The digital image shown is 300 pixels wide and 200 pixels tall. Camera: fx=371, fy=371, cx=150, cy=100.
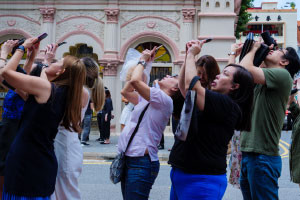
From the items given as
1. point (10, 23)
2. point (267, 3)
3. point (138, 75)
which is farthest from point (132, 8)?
point (267, 3)

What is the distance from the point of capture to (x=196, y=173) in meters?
2.83

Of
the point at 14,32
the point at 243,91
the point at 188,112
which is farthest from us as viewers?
the point at 14,32

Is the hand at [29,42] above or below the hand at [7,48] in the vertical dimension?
above

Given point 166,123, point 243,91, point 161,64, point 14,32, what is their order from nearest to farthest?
1. point 243,91
2. point 166,123
3. point 161,64
4. point 14,32

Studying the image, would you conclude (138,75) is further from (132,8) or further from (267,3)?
(267,3)

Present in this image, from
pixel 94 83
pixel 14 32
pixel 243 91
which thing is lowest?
pixel 243 91

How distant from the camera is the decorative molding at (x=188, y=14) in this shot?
1722 centimetres

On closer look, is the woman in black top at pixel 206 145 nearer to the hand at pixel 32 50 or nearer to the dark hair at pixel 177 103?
the dark hair at pixel 177 103

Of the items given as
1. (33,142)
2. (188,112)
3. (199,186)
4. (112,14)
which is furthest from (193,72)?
(112,14)

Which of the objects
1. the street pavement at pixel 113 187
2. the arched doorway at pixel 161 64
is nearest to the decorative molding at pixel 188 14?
the arched doorway at pixel 161 64

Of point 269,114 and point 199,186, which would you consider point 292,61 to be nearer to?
point 269,114

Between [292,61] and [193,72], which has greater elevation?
[292,61]

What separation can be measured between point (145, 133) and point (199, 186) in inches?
37.3

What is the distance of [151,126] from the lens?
11.9 feet
